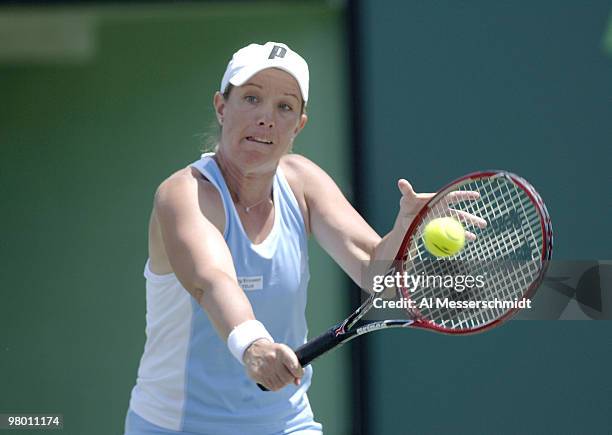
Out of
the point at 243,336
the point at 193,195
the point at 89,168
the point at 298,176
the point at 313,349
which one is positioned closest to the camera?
the point at 243,336

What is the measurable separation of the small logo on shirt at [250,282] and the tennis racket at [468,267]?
237 mm

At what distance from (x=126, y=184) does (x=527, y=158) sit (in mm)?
1424

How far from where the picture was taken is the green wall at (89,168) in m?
4.41

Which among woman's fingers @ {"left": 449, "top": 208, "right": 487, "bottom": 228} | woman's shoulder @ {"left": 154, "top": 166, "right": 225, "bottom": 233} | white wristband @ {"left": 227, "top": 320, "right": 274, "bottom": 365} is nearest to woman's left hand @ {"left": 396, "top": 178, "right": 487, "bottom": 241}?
woman's fingers @ {"left": 449, "top": 208, "right": 487, "bottom": 228}

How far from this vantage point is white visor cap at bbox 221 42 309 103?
279 cm

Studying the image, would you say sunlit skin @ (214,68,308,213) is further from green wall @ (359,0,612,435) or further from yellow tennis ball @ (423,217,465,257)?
green wall @ (359,0,612,435)

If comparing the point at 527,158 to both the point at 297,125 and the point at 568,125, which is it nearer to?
the point at 568,125

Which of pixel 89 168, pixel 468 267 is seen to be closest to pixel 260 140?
pixel 468 267

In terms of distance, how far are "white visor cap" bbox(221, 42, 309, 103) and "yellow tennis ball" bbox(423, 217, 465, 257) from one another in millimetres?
448

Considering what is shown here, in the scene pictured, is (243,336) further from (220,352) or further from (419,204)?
(419,204)

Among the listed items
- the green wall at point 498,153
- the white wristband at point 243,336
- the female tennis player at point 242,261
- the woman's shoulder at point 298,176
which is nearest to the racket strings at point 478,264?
the female tennis player at point 242,261

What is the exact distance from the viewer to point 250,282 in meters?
2.79

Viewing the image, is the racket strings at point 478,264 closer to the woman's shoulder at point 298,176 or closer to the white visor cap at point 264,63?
the woman's shoulder at point 298,176

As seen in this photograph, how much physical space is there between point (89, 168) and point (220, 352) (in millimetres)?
1806
